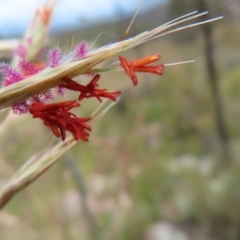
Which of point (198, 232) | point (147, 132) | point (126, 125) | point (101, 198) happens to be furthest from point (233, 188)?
point (126, 125)

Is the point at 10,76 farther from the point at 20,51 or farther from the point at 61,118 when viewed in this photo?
the point at 20,51

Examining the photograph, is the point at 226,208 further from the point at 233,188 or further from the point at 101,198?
the point at 101,198

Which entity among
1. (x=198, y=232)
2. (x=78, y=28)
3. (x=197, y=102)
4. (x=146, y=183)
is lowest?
(x=198, y=232)

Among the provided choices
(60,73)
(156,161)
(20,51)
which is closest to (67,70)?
(60,73)

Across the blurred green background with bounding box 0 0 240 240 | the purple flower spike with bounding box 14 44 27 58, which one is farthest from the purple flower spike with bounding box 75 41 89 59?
the blurred green background with bounding box 0 0 240 240

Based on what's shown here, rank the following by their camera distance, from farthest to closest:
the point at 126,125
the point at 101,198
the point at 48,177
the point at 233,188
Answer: the point at 126,125, the point at 101,198, the point at 233,188, the point at 48,177

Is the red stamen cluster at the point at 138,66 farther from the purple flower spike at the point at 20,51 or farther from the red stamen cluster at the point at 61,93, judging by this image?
the purple flower spike at the point at 20,51

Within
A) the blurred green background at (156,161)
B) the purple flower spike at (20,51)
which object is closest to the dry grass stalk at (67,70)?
the purple flower spike at (20,51)
